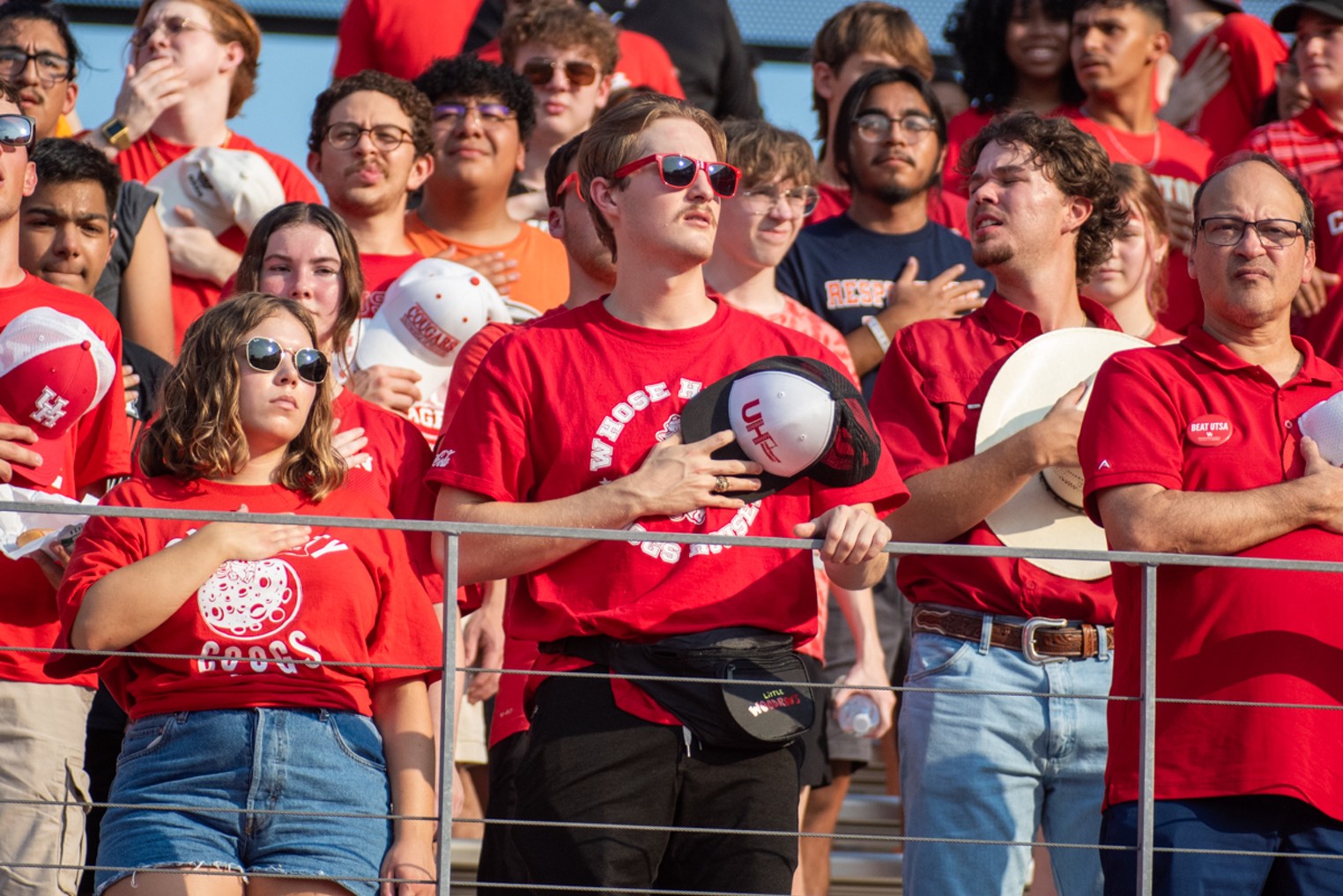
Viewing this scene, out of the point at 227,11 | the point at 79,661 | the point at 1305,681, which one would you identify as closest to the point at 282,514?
the point at 79,661

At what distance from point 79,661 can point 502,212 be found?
8.31 ft

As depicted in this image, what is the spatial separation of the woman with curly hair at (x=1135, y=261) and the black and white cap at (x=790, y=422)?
1626mm

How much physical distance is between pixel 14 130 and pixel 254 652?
1.47 metres

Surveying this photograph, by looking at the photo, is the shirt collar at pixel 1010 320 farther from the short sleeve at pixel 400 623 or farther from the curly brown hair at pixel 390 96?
the curly brown hair at pixel 390 96

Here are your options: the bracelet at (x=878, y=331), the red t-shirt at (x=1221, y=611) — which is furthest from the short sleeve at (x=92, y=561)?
the bracelet at (x=878, y=331)

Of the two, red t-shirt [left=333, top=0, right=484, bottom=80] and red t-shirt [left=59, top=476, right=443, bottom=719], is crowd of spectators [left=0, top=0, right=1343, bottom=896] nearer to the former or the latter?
red t-shirt [left=59, top=476, right=443, bottom=719]

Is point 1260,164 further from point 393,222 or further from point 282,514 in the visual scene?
point 393,222

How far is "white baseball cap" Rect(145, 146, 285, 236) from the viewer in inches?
210

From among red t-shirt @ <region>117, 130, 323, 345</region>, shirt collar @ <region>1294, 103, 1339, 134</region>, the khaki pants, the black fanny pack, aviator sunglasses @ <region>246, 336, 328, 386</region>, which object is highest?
shirt collar @ <region>1294, 103, 1339, 134</region>

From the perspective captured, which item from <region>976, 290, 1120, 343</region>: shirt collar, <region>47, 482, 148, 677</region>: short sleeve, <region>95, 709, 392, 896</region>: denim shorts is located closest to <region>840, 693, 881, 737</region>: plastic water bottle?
<region>976, 290, 1120, 343</region>: shirt collar

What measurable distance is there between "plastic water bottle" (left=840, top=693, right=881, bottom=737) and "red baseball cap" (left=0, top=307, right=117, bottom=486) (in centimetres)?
187

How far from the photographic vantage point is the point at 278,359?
10.8ft

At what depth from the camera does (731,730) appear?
3002mm

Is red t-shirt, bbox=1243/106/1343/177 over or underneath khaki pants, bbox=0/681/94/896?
over
